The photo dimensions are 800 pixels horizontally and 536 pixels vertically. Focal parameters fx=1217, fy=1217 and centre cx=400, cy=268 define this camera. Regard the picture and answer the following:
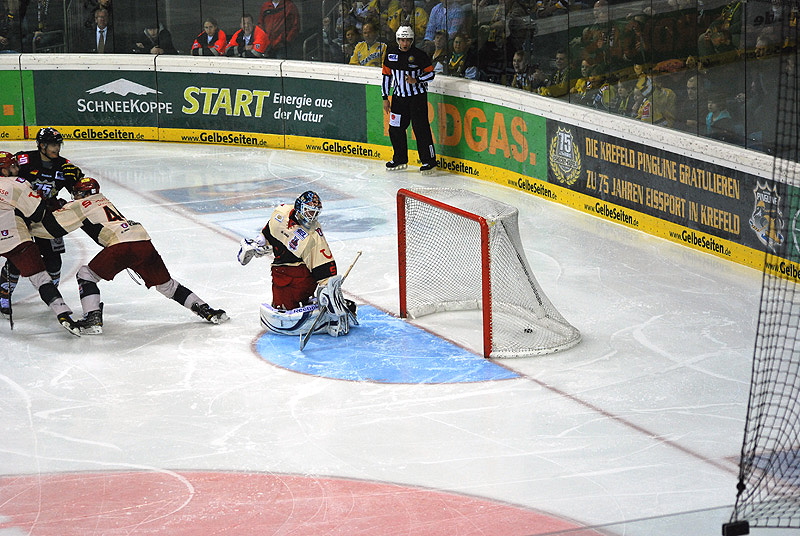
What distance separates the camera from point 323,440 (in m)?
7.12

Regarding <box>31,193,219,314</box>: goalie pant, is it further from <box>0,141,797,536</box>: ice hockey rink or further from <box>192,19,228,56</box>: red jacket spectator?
<box>192,19,228,56</box>: red jacket spectator

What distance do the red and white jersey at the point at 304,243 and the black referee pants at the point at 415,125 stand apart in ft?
19.2

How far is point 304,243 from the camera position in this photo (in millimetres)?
8648

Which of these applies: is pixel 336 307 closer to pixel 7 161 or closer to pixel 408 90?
pixel 7 161

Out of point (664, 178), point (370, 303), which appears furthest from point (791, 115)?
point (370, 303)

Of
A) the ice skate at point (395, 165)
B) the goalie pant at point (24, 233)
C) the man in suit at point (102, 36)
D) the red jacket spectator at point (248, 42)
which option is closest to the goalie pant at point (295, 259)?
the goalie pant at point (24, 233)

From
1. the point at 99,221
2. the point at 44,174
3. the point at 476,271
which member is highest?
the point at 44,174

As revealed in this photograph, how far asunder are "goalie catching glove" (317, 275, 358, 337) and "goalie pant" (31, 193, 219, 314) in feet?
4.45

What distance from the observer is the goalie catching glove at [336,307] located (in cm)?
863

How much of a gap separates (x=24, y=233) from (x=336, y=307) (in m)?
2.45

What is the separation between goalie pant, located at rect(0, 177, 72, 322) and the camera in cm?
902

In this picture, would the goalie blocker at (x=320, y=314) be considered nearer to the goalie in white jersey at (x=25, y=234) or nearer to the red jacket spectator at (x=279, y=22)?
the goalie in white jersey at (x=25, y=234)

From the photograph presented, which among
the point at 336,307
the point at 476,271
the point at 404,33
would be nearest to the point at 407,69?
the point at 404,33

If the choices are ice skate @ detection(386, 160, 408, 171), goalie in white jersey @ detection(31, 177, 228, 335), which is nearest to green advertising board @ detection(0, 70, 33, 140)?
ice skate @ detection(386, 160, 408, 171)
